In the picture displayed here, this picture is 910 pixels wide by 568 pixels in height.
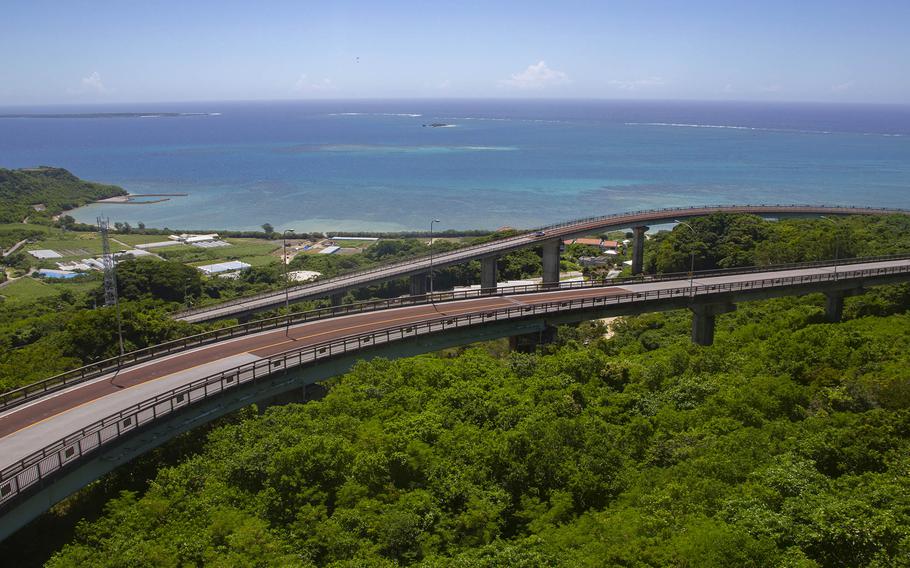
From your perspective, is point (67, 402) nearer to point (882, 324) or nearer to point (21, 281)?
point (882, 324)

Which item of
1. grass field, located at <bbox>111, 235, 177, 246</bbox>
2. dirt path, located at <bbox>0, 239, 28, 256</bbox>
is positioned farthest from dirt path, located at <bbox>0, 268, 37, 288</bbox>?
grass field, located at <bbox>111, 235, 177, 246</bbox>

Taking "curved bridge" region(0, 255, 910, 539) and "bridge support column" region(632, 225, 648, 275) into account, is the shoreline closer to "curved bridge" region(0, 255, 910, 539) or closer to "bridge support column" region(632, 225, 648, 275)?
"bridge support column" region(632, 225, 648, 275)

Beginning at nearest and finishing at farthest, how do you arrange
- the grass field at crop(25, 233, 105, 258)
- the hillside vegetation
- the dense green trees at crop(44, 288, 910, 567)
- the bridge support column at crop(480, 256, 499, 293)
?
1. the dense green trees at crop(44, 288, 910, 567)
2. the bridge support column at crop(480, 256, 499, 293)
3. the grass field at crop(25, 233, 105, 258)
4. the hillside vegetation

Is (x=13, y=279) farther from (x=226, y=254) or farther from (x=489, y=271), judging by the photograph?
(x=489, y=271)

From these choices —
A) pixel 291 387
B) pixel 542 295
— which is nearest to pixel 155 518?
pixel 291 387

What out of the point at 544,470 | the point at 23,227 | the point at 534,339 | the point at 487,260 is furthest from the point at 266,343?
the point at 23,227
